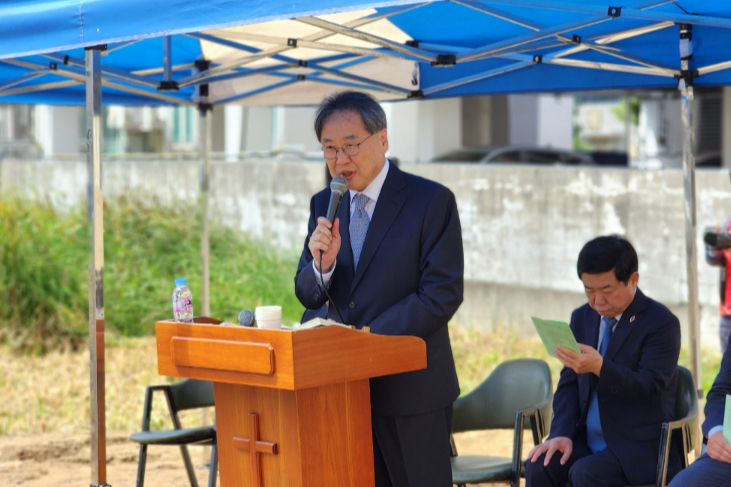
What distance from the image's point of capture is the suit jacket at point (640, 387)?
11.8 ft

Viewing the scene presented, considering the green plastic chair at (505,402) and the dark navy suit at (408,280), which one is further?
the green plastic chair at (505,402)

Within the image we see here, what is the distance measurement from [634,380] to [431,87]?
8.65ft

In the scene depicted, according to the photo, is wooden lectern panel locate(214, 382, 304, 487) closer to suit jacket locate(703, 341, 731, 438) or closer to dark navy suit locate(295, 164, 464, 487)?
dark navy suit locate(295, 164, 464, 487)

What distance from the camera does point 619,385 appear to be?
3.53 metres

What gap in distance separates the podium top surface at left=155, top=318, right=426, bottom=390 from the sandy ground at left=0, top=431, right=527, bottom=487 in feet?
10.9

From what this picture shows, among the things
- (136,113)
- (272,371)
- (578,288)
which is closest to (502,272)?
(578,288)

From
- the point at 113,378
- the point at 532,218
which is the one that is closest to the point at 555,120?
the point at 532,218

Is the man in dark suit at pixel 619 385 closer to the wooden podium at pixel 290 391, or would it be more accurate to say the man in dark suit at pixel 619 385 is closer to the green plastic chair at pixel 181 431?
the wooden podium at pixel 290 391

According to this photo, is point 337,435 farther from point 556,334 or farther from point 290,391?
point 556,334

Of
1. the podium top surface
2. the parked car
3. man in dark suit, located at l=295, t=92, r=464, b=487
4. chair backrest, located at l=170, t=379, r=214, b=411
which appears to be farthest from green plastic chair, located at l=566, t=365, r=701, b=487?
the parked car

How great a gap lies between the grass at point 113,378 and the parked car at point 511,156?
201 inches

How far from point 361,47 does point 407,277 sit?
2.22 metres

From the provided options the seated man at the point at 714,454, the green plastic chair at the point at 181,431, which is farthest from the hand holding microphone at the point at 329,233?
the green plastic chair at the point at 181,431

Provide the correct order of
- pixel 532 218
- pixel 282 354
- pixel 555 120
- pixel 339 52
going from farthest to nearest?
1. pixel 555 120
2. pixel 532 218
3. pixel 339 52
4. pixel 282 354
